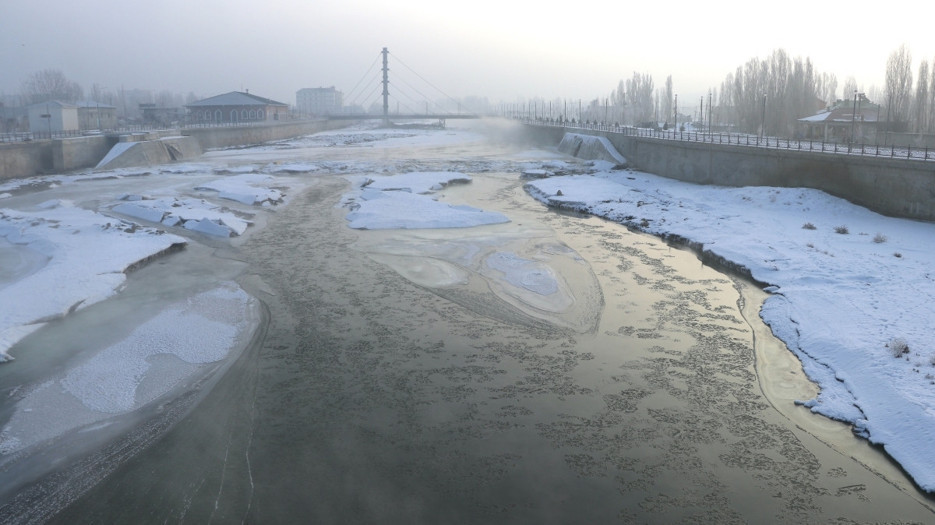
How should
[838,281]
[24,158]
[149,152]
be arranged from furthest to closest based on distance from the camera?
[149,152] → [24,158] → [838,281]

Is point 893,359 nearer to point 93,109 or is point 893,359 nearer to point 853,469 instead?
point 853,469

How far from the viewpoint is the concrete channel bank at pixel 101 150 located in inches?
1430

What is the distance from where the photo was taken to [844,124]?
128 feet

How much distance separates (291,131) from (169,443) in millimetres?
79349

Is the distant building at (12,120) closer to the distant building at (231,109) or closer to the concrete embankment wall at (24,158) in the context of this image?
the distant building at (231,109)

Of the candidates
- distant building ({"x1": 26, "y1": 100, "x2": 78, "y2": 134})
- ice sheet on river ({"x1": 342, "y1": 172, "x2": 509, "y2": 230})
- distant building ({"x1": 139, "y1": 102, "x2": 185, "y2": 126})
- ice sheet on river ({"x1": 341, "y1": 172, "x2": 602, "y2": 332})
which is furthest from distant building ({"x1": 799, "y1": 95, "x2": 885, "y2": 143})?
distant building ({"x1": 139, "y1": 102, "x2": 185, "y2": 126})

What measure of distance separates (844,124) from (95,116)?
6134 cm

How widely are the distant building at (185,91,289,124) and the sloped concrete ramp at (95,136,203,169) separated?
1408 inches

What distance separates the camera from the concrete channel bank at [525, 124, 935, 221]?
2128 cm

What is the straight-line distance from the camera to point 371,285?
15.9 meters

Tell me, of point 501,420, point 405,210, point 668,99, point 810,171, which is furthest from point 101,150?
point 668,99

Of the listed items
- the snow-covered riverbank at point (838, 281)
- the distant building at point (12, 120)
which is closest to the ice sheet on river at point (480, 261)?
the snow-covered riverbank at point (838, 281)

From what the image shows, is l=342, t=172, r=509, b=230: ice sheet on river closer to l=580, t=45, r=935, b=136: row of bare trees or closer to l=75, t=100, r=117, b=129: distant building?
l=580, t=45, r=935, b=136: row of bare trees

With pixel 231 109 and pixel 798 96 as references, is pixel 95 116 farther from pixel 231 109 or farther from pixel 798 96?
pixel 798 96
